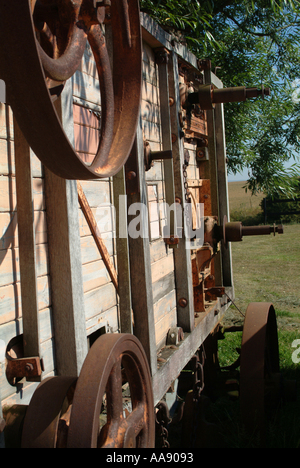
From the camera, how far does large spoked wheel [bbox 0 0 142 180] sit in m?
0.97

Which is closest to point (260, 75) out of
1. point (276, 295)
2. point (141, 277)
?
point (276, 295)

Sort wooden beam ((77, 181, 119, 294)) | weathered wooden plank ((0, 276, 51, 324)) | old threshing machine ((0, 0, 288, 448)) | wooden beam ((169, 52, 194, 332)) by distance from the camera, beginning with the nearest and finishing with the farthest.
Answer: old threshing machine ((0, 0, 288, 448)) < weathered wooden plank ((0, 276, 51, 324)) < wooden beam ((77, 181, 119, 294)) < wooden beam ((169, 52, 194, 332))

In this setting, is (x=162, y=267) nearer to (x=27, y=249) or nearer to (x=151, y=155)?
(x=151, y=155)

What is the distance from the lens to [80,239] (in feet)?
6.04

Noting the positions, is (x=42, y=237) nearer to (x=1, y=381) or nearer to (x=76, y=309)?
(x=76, y=309)

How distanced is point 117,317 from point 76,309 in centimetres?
62

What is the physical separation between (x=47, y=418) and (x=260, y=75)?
29.6ft

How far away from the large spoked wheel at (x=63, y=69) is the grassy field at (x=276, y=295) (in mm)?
2142

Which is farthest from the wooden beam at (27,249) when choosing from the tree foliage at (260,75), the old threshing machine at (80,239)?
the tree foliage at (260,75)

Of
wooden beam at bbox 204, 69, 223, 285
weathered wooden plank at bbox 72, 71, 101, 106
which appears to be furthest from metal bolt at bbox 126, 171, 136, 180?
wooden beam at bbox 204, 69, 223, 285

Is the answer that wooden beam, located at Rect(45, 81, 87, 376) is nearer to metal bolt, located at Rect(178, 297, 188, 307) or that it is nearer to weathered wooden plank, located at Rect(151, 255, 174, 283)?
weathered wooden plank, located at Rect(151, 255, 174, 283)

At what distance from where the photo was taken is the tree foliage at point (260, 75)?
819cm
